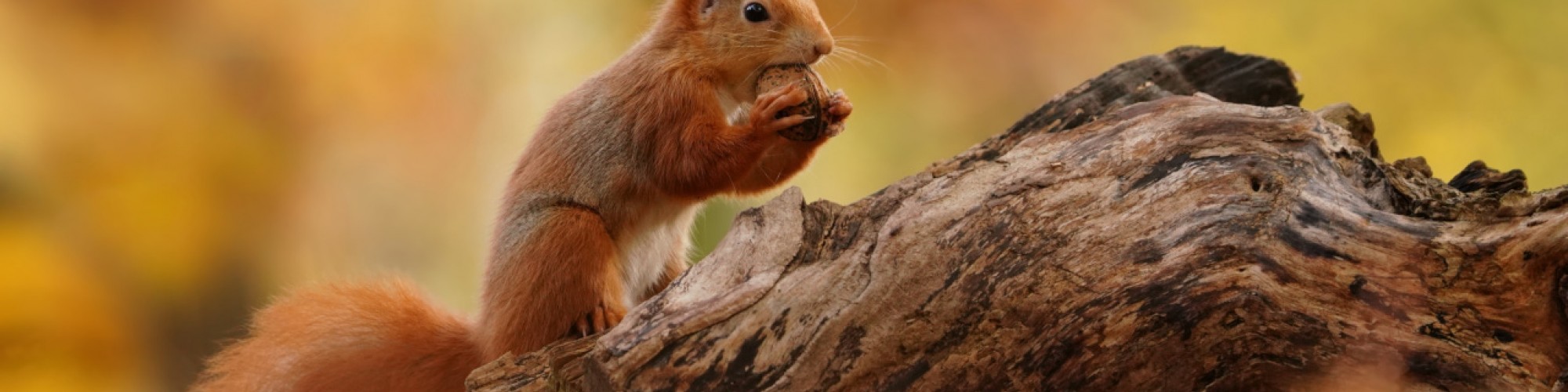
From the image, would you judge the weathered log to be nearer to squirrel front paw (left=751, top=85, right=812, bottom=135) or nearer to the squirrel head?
squirrel front paw (left=751, top=85, right=812, bottom=135)

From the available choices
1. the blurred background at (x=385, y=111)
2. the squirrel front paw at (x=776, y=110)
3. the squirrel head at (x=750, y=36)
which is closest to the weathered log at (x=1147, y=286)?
the squirrel front paw at (x=776, y=110)

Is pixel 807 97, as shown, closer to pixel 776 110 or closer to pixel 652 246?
pixel 776 110

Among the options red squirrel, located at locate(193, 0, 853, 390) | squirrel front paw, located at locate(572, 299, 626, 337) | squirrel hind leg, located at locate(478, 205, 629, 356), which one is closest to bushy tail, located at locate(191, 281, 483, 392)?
red squirrel, located at locate(193, 0, 853, 390)

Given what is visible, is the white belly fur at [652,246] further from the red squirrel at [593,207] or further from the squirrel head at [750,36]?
the squirrel head at [750,36]

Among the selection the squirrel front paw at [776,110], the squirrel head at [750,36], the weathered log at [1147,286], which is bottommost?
the weathered log at [1147,286]

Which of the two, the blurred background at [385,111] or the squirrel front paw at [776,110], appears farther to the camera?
the blurred background at [385,111]

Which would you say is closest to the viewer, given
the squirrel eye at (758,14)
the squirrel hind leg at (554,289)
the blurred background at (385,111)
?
the squirrel hind leg at (554,289)

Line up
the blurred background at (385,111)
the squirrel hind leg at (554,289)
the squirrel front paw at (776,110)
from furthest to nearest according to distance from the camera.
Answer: the blurred background at (385,111)
the squirrel hind leg at (554,289)
the squirrel front paw at (776,110)
